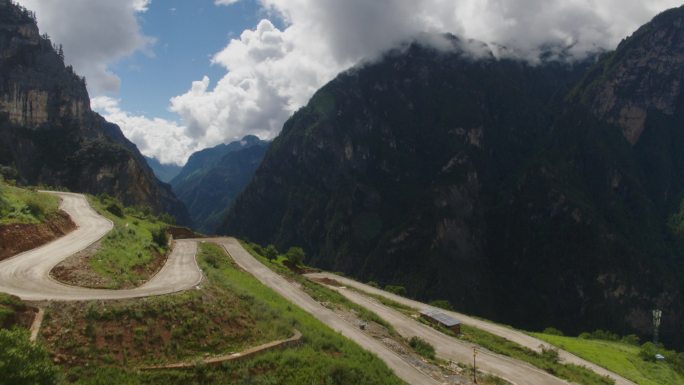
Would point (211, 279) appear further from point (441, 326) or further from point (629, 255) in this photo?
point (629, 255)

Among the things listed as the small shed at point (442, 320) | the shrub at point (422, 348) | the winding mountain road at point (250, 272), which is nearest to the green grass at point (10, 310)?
the winding mountain road at point (250, 272)

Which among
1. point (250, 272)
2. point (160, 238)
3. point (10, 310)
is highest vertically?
point (160, 238)

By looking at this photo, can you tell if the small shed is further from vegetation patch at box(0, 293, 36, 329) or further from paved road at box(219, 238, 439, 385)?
vegetation patch at box(0, 293, 36, 329)

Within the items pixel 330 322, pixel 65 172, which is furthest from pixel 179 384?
pixel 65 172

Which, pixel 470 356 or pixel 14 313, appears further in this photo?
pixel 470 356

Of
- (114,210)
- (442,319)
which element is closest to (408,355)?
(442,319)

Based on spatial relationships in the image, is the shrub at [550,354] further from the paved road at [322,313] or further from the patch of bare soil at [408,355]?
the paved road at [322,313]

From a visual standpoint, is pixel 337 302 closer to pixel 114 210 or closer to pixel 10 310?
pixel 10 310
